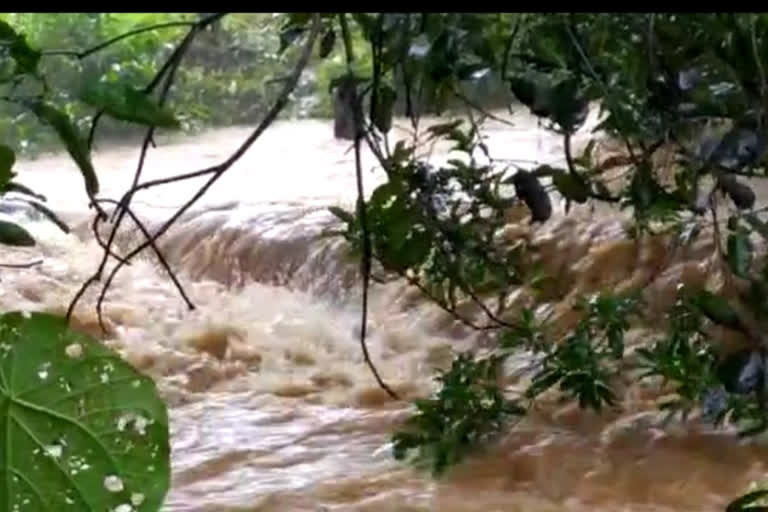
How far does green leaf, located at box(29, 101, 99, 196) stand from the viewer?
0.69m

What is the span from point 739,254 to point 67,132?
0.46 m

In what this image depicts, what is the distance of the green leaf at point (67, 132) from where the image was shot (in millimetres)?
687

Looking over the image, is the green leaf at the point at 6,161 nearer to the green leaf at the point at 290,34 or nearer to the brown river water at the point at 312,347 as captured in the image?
the green leaf at the point at 290,34

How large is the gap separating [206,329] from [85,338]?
1.88 m

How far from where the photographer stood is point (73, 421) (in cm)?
64

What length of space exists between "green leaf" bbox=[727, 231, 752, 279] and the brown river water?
1.88 feet

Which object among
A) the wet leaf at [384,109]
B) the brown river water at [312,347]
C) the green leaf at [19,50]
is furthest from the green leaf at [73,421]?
the brown river water at [312,347]

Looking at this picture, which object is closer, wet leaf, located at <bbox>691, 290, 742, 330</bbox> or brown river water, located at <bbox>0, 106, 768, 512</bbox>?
wet leaf, located at <bbox>691, 290, 742, 330</bbox>

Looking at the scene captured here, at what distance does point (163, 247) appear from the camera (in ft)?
10.7

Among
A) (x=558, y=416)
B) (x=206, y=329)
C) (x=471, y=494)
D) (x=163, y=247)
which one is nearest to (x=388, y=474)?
(x=471, y=494)

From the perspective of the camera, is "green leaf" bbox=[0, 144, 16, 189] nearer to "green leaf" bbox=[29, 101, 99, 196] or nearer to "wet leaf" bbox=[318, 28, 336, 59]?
"green leaf" bbox=[29, 101, 99, 196]

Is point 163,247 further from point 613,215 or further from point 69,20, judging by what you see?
point 69,20

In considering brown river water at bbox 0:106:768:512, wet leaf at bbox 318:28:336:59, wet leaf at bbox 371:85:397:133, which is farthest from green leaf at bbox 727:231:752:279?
brown river water at bbox 0:106:768:512

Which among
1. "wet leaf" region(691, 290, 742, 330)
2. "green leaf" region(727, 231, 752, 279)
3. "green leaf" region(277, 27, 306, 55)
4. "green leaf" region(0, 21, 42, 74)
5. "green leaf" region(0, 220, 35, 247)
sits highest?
"green leaf" region(0, 21, 42, 74)
